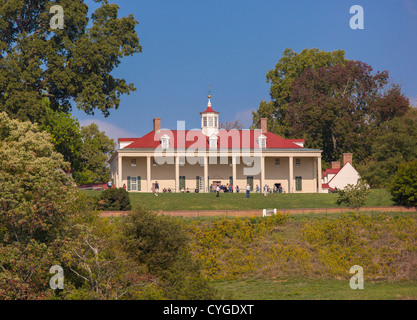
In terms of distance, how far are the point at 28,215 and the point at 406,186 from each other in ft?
88.4

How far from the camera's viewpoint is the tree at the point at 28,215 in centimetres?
2289

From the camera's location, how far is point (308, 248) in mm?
30953

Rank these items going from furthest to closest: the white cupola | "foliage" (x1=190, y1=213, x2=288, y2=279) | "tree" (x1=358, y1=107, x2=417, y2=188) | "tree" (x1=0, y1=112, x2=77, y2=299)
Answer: the white cupola
"tree" (x1=358, y1=107, x2=417, y2=188)
"foliage" (x1=190, y1=213, x2=288, y2=279)
"tree" (x1=0, y1=112, x2=77, y2=299)

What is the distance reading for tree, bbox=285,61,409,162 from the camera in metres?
71.4

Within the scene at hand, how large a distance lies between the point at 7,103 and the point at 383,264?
27385 mm

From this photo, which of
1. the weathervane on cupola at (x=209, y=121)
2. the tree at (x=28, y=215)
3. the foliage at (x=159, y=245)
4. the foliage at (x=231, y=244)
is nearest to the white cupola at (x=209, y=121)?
the weathervane on cupola at (x=209, y=121)

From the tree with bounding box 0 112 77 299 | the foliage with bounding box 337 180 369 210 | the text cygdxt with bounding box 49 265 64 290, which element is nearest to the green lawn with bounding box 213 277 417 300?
the text cygdxt with bounding box 49 265 64 290

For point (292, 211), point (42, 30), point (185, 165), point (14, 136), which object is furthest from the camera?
point (185, 165)

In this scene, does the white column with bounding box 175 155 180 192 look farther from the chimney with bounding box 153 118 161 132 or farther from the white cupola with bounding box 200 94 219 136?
the white cupola with bounding box 200 94 219 136

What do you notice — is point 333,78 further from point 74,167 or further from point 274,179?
point 74,167

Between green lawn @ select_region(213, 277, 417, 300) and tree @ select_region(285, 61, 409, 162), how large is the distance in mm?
45739

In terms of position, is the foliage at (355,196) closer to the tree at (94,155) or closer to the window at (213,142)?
the window at (213,142)

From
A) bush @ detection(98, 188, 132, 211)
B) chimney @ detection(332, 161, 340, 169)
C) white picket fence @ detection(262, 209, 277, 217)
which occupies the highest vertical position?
→ chimney @ detection(332, 161, 340, 169)
